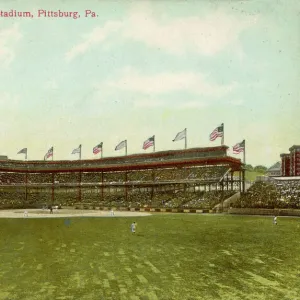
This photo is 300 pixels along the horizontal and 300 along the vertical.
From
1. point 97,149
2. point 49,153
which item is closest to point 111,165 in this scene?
point 97,149

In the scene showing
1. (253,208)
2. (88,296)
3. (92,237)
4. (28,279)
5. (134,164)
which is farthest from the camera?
(134,164)

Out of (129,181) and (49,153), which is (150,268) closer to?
(129,181)

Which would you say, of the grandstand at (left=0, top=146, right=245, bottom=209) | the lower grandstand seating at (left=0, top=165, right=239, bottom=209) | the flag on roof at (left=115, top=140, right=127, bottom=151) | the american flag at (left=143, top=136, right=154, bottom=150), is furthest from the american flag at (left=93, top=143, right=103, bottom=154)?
the american flag at (left=143, top=136, right=154, bottom=150)

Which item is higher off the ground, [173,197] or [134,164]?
[134,164]

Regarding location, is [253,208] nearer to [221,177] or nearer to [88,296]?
[221,177]

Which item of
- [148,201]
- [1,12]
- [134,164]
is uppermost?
[1,12]

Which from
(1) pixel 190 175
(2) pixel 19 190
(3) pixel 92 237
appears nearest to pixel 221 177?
(1) pixel 190 175

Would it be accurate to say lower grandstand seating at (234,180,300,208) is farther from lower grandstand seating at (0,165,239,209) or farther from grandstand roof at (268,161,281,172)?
grandstand roof at (268,161,281,172)
